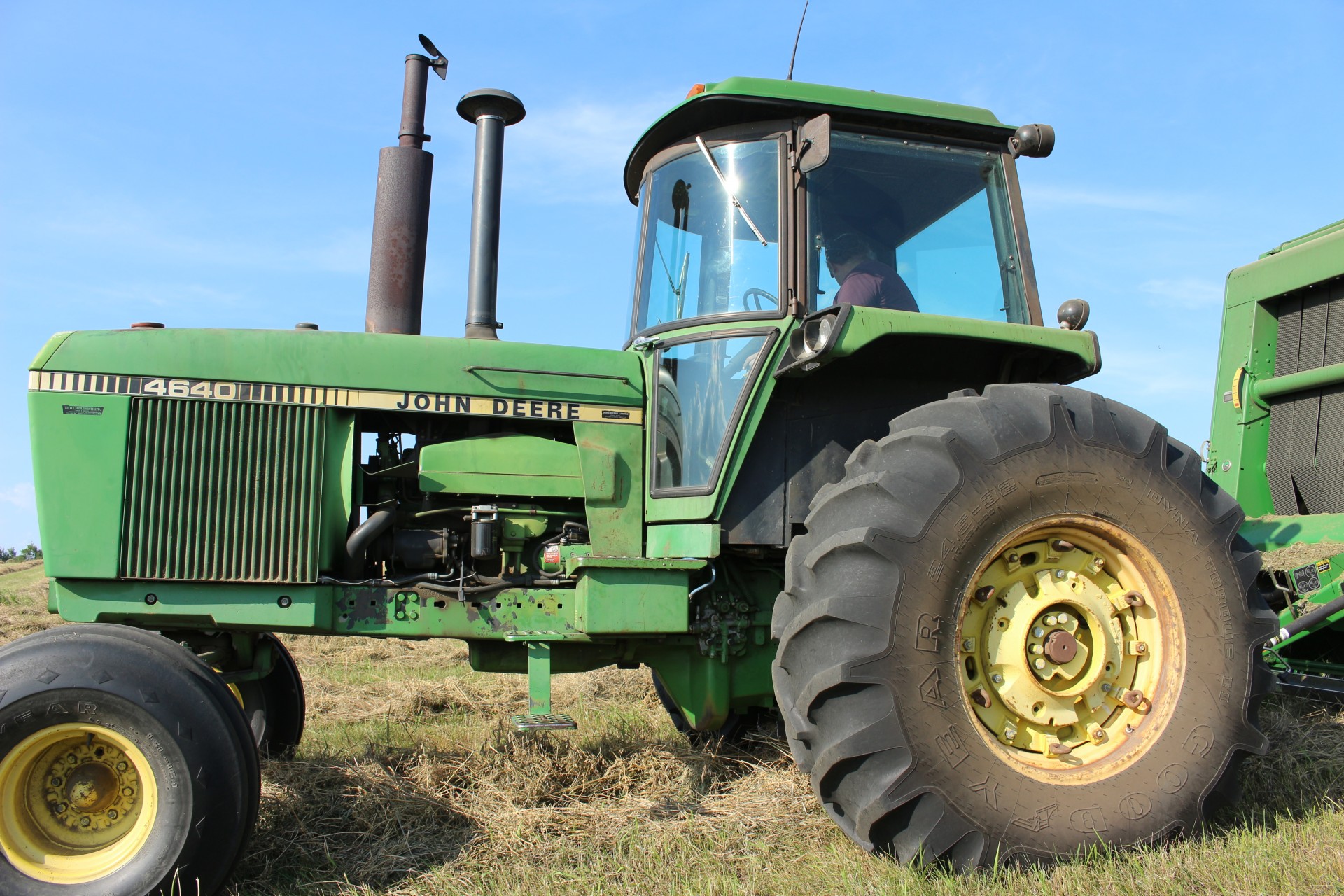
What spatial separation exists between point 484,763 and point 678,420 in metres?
1.56

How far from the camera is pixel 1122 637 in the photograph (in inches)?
119

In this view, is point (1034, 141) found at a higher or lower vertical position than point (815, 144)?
higher

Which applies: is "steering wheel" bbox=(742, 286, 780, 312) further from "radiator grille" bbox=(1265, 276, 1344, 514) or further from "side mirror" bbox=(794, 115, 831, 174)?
"radiator grille" bbox=(1265, 276, 1344, 514)

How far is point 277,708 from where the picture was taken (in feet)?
13.7

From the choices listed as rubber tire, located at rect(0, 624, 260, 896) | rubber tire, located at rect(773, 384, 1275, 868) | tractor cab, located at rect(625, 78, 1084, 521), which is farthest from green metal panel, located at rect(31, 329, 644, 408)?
rubber tire, located at rect(773, 384, 1275, 868)

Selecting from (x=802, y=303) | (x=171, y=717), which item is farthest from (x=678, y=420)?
(x=171, y=717)

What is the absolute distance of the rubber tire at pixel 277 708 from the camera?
4.11 m

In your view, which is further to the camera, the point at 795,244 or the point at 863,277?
the point at 863,277

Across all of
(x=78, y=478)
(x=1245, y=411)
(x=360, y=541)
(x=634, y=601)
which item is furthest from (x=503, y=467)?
(x=1245, y=411)

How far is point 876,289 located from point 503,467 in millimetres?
1572

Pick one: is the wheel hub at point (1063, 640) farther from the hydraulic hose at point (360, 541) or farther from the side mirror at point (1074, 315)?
the hydraulic hose at point (360, 541)

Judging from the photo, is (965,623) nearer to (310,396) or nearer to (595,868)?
(595,868)

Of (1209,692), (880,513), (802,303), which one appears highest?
(802,303)

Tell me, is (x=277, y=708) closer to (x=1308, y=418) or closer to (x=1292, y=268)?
(x=1308, y=418)
